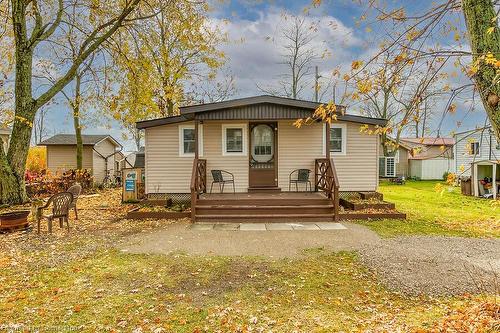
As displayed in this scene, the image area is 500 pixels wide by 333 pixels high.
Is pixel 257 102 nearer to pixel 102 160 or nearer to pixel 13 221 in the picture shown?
pixel 13 221

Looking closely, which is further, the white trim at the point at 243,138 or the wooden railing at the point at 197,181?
the white trim at the point at 243,138

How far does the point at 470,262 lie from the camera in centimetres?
515

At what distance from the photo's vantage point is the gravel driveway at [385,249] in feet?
14.3

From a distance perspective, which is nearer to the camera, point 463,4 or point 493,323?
point 463,4

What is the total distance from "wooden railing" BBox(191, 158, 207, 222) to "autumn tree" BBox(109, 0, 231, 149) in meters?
5.08

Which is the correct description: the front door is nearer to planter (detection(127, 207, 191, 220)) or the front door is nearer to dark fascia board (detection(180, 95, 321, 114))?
dark fascia board (detection(180, 95, 321, 114))

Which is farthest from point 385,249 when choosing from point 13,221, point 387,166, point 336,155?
point 387,166

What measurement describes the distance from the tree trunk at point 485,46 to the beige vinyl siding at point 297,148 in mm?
7897

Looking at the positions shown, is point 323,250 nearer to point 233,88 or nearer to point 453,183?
point 453,183

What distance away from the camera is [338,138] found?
10688mm

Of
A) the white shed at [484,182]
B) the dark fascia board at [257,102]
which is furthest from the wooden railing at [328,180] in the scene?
the white shed at [484,182]

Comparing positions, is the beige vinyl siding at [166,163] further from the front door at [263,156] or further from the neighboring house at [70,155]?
the neighboring house at [70,155]

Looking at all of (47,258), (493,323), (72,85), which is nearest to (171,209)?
(47,258)

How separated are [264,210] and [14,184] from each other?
30.1 feet
